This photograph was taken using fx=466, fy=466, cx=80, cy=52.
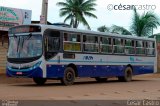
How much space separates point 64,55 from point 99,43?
3.35 meters

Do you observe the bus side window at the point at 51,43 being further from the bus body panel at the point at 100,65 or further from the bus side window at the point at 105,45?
the bus side window at the point at 105,45

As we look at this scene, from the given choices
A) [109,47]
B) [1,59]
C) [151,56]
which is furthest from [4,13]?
[151,56]

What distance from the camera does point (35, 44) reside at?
21.6 m

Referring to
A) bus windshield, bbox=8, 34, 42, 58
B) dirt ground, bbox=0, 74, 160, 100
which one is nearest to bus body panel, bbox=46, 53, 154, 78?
bus windshield, bbox=8, 34, 42, 58

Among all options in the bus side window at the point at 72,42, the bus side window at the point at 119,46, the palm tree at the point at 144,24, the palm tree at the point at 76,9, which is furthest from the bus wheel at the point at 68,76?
the palm tree at the point at 76,9

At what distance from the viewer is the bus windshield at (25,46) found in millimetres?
21517

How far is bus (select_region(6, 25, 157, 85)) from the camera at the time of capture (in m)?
21.6

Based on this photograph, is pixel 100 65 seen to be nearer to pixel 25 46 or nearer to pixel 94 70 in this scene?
pixel 94 70

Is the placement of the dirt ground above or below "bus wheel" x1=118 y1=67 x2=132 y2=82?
below

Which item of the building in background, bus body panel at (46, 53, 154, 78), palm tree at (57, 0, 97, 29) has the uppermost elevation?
palm tree at (57, 0, 97, 29)

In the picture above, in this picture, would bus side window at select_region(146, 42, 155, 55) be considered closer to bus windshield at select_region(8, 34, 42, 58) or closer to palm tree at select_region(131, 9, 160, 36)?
bus windshield at select_region(8, 34, 42, 58)

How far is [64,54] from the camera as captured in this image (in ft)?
74.6

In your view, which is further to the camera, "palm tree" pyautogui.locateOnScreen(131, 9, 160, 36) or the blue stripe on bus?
"palm tree" pyautogui.locateOnScreen(131, 9, 160, 36)

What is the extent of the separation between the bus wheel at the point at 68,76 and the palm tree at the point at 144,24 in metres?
25.8
